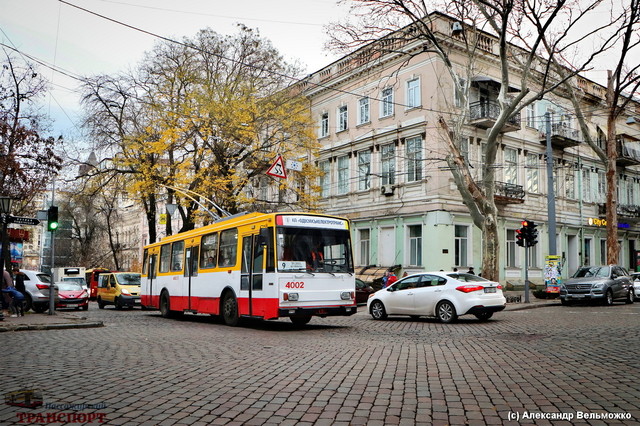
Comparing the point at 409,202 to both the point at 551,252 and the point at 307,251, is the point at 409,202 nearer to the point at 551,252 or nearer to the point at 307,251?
the point at 551,252

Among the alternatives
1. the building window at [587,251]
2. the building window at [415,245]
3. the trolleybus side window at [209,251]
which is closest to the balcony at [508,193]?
the building window at [415,245]

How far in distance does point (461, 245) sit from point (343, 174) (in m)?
9.49

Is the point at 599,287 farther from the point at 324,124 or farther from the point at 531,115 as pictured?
the point at 324,124

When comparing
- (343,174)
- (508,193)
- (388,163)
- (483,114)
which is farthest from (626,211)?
(343,174)

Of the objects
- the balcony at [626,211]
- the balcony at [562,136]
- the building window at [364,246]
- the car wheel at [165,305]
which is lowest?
the car wheel at [165,305]

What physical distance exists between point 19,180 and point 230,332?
1617 centimetres

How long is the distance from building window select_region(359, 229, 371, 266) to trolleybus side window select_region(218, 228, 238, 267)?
1910cm

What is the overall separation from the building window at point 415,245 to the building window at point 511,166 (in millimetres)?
6827

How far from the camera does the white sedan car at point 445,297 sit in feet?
53.5

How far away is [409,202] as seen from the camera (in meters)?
32.0

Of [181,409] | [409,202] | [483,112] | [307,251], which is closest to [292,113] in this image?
[409,202]

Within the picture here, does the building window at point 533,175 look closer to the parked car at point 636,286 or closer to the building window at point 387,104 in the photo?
the parked car at point 636,286

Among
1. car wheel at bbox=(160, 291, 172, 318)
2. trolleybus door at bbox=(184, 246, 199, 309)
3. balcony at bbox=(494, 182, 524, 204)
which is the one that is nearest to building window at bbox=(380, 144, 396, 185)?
balcony at bbox=(494, 182, 524, 204)

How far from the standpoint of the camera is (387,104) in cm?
3428
